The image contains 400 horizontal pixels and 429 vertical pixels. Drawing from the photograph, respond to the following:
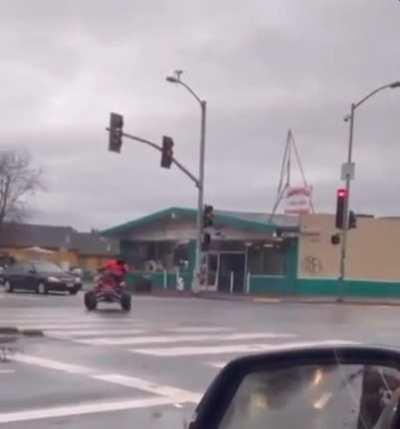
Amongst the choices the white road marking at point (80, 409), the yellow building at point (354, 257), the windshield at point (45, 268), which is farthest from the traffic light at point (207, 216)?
the white road marking at point (80, 409)

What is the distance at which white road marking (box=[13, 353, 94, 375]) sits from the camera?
12781 mm

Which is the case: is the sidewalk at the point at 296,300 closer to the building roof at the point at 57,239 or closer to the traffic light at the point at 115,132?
the traffic light at the point at 115,132

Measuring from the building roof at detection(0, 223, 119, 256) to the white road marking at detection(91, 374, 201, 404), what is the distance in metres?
100

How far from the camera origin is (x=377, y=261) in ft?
168

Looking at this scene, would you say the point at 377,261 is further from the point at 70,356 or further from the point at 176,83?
the point at 70,356

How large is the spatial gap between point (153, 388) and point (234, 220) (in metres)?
39.8

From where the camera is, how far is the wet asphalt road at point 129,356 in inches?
386

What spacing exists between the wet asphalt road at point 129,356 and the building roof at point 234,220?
2208 cm

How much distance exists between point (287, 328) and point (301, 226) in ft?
93.3

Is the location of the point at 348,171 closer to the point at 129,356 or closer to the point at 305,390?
the point at 129,356

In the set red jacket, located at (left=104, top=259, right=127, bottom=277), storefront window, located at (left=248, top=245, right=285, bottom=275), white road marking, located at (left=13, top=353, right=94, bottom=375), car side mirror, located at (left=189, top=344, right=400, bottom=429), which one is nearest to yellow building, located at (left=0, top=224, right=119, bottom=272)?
storefront window, located at (left=248, top=245, right=285, bottom=275)

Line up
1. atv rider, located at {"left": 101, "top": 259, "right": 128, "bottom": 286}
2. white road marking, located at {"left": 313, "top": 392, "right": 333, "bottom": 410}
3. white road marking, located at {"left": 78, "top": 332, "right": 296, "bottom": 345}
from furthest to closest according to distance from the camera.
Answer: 1. atv rider, located at {"left": 101, "top": 259, "right": 128, "bottom": 286}
2. white road marking, located at {"left": 78, "top": 332, "right": 296, "bottom": 345}
3. white road marking, located at {"left": 313, "top": 392, "right": 333, "bottom": 410}

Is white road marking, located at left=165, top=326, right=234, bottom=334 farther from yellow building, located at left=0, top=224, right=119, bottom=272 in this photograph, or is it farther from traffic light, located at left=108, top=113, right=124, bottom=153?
yellow building, located at left=0, top=224, right=119, bottom=272

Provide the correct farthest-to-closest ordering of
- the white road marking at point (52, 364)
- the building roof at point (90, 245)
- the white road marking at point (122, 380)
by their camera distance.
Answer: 1. the building roof at point (90, 245)
2. the white road marking at point (52, 364)
3. the white road marking at point (122, 380)
